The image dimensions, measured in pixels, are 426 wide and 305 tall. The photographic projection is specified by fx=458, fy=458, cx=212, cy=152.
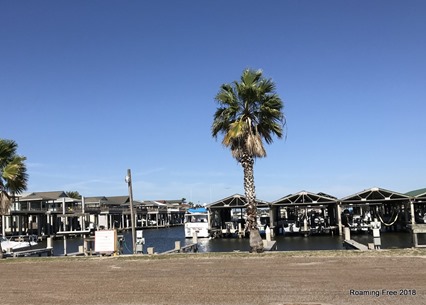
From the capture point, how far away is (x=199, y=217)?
75000 millimetres

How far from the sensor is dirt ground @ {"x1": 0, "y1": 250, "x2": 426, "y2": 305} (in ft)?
37.4

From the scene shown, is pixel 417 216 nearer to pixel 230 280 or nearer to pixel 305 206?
pixel 305 206

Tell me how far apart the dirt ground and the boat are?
158 ft

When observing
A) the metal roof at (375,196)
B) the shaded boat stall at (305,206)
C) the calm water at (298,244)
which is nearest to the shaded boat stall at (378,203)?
the metal roof at (375,196)

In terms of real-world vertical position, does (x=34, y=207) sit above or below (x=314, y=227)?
above

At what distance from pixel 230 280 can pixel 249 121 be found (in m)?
11.6

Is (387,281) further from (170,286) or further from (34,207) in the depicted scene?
(34,207)

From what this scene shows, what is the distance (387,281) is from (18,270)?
1474cm

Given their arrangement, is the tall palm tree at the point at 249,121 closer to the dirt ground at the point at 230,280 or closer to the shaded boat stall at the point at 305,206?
the dirt ground at the point at 230,280

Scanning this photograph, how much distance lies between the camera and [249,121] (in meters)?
24.3

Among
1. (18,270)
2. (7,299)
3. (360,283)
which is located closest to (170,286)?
(7,299)

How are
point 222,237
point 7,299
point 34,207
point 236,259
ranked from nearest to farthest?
point 7,299 < point 236,259 < point 222,237 < point 34,207

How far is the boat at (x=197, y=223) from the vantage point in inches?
2763

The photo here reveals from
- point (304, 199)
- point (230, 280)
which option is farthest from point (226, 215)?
point (230, 280)
